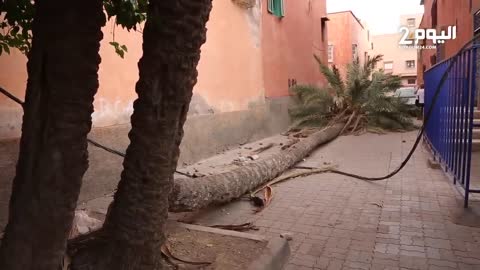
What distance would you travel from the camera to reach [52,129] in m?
1.76

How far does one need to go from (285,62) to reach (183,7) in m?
10.8


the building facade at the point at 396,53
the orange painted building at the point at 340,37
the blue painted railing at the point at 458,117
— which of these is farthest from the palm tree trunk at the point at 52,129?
the building facade at the point at 396,53

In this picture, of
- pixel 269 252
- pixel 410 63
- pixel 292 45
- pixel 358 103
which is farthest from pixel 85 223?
pixel 410 63

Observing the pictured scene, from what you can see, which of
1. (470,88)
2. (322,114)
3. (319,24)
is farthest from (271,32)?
(470,88)

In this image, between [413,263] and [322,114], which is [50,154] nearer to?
[413,263]

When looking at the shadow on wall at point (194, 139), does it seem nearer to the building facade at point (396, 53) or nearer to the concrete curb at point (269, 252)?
the concrete curb at point (269, 252)

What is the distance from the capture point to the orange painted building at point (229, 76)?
16.8 ft

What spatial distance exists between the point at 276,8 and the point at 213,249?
10.2 m

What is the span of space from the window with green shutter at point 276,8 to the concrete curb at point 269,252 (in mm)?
9179

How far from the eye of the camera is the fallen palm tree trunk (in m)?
3.82

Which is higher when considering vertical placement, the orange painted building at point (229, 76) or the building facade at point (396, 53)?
the building facade at point (396, 53)

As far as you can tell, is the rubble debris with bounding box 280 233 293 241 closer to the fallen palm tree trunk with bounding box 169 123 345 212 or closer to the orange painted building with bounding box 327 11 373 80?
the fallen palm tree trunk with bounding box 169 123 345 212

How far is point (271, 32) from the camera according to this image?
11.4 metres

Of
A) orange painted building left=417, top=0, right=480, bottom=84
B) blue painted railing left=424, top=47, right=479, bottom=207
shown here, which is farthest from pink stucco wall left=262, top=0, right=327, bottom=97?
blue painted railing left=424, top=47, right=479, bottom=207
